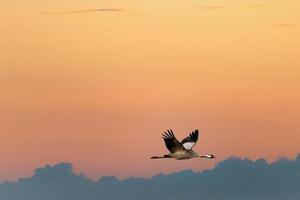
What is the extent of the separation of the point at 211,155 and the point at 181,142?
5247 mm

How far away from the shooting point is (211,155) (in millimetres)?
196250

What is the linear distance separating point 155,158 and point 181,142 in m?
3.04

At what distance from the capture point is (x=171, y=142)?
185000 mm

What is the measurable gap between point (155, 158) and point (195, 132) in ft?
15.6

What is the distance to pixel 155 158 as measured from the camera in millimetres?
191875

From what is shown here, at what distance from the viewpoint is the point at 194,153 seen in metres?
189

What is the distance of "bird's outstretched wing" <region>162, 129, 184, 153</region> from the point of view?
184 meters

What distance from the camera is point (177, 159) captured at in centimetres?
18825

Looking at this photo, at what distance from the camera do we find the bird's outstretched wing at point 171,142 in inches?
7254

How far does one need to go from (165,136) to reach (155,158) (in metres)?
8.26

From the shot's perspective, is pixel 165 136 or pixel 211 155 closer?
pixel 165 136

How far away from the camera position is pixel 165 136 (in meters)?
184

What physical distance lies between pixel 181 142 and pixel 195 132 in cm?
172
